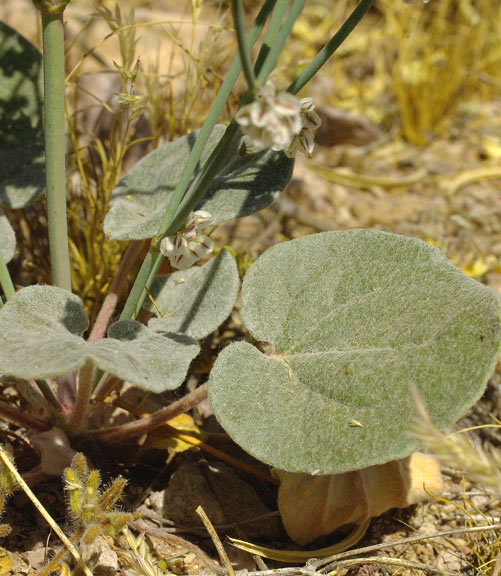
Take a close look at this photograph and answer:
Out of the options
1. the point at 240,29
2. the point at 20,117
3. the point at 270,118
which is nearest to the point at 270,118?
the point at 270,118

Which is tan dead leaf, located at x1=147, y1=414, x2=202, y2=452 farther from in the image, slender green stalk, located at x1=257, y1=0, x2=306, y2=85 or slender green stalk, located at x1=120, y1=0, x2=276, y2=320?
slender green stalk, located at x1=257, y1=0, x2=306, y2=85

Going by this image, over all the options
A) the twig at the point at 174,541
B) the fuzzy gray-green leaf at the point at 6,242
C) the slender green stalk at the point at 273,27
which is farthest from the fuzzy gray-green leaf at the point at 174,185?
the twig at the point at 174,541

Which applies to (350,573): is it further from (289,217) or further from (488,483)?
(289,217)

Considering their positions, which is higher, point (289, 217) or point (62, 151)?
point (62, 151)

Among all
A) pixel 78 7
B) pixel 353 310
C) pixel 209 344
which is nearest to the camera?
pixel 353 310

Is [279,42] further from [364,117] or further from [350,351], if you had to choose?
[364,117]

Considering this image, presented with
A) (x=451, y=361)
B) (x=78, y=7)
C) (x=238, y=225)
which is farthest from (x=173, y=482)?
(x=78, y=7)

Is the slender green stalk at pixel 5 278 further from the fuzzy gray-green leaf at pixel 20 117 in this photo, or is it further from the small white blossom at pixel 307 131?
the small white blossom at pixel 307 131
